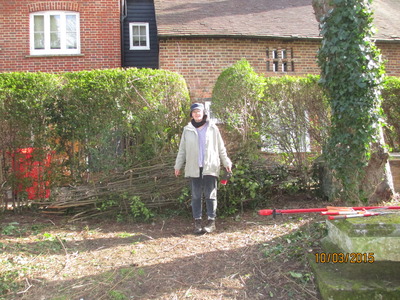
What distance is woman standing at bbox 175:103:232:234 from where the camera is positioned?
175 inches

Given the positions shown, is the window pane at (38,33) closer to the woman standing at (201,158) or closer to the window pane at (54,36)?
the window pane at (54,36)

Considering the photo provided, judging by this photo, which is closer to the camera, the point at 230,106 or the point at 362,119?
the point at 362,119

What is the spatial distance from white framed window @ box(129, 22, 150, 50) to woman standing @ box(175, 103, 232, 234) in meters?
8.80

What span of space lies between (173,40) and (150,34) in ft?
11.1

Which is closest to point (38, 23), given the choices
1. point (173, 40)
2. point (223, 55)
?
point (173, 40)

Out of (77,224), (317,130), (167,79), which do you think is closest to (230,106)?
(167,79)

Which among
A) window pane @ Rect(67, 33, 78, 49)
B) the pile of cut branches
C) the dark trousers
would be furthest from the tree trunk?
window pane @ Rect(67, 33, 78, 49)

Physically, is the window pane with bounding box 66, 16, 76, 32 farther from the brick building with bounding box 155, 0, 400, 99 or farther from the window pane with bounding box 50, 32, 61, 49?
the brick building with bounding box 155, 0, 400, 99

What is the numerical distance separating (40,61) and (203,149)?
8152 millimetres

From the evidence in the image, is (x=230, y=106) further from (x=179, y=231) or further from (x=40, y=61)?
(x=40, y=61)

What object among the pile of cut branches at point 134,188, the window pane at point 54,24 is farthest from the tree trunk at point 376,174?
the window pane at point 54,24

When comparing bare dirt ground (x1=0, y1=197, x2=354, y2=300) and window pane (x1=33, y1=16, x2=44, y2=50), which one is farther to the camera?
window pane (x1=33, y1=16, x2=44, y2=50)

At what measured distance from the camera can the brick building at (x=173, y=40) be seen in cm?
978

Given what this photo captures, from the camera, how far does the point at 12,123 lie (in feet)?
17.7
